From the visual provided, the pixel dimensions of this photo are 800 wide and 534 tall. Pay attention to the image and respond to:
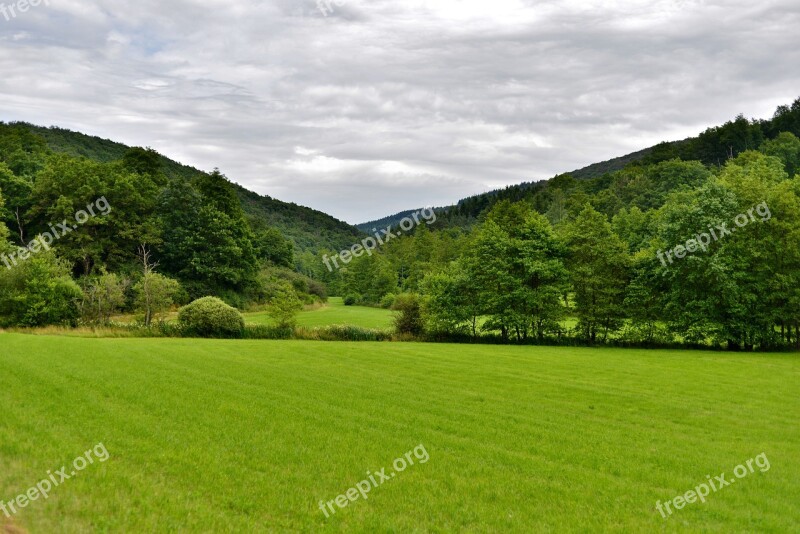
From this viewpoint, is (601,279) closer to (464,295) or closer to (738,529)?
(464,295)

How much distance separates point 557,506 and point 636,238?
2647 inches

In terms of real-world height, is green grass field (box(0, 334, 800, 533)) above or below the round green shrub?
above

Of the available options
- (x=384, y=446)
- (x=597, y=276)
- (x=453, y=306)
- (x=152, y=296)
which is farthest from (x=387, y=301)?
(x=384, y=446)

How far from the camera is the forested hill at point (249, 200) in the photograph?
128250 mm

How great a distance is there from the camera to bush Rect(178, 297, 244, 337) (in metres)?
40.8

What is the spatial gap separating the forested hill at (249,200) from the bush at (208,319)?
64.3 m

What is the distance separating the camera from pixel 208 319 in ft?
133

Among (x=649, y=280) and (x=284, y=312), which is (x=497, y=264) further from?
Result: (x=284, y=312)

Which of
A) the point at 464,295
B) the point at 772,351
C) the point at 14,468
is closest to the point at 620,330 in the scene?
the point at 772,351

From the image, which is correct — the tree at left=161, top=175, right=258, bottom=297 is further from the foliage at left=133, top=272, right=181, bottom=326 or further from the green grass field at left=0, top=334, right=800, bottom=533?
the green grass field at left=0, top=334, right=800, bottom=533

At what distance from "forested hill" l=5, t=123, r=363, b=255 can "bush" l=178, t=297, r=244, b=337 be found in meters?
64.3

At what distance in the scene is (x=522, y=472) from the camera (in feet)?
32.5

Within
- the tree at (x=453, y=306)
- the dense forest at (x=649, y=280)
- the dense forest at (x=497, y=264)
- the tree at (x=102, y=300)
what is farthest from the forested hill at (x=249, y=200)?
the dense forest at (x=649, y=280)

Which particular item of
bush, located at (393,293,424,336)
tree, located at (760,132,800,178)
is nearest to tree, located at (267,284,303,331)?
bush, located at (393,293,424,336)
